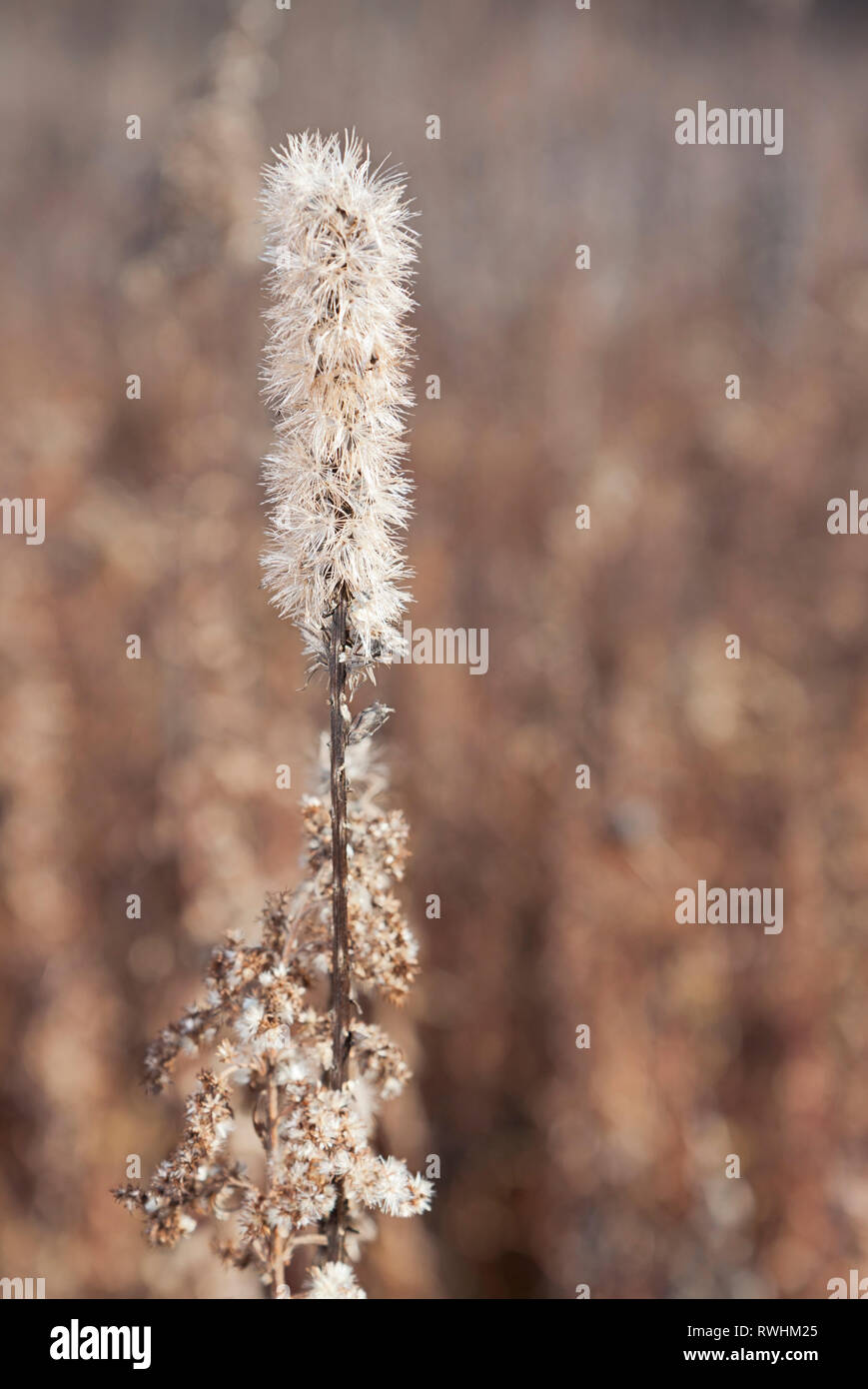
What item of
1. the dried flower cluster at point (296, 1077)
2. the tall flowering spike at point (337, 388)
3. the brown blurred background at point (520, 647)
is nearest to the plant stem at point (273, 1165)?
the dried flower cluster at point (296, 1077)

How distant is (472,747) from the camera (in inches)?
91.0

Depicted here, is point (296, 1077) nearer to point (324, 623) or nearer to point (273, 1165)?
point (273, 1165)

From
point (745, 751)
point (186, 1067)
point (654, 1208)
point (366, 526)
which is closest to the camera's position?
point (366, 526)

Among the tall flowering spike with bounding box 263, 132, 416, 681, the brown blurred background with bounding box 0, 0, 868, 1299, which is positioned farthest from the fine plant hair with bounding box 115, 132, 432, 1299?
the brown blurred background with bounding box 0, 0, 868, 1299

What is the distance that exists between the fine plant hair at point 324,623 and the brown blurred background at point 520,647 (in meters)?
0.94

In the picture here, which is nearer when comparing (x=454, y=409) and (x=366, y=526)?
(x=366, y=526)

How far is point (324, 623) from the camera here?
2.37 feet

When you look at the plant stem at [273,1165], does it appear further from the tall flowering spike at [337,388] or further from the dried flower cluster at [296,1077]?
the tall flowering spike at [337,388]

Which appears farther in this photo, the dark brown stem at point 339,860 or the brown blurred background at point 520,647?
the brown blurred background at point 520,647

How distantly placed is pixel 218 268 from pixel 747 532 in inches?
56.1

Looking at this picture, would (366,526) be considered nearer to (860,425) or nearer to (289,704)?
(289,704)

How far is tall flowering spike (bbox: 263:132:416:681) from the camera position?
Result: 672 millimetres

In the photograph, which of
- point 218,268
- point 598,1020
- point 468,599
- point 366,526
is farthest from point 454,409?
point 366,526

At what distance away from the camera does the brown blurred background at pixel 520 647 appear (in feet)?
6.03
